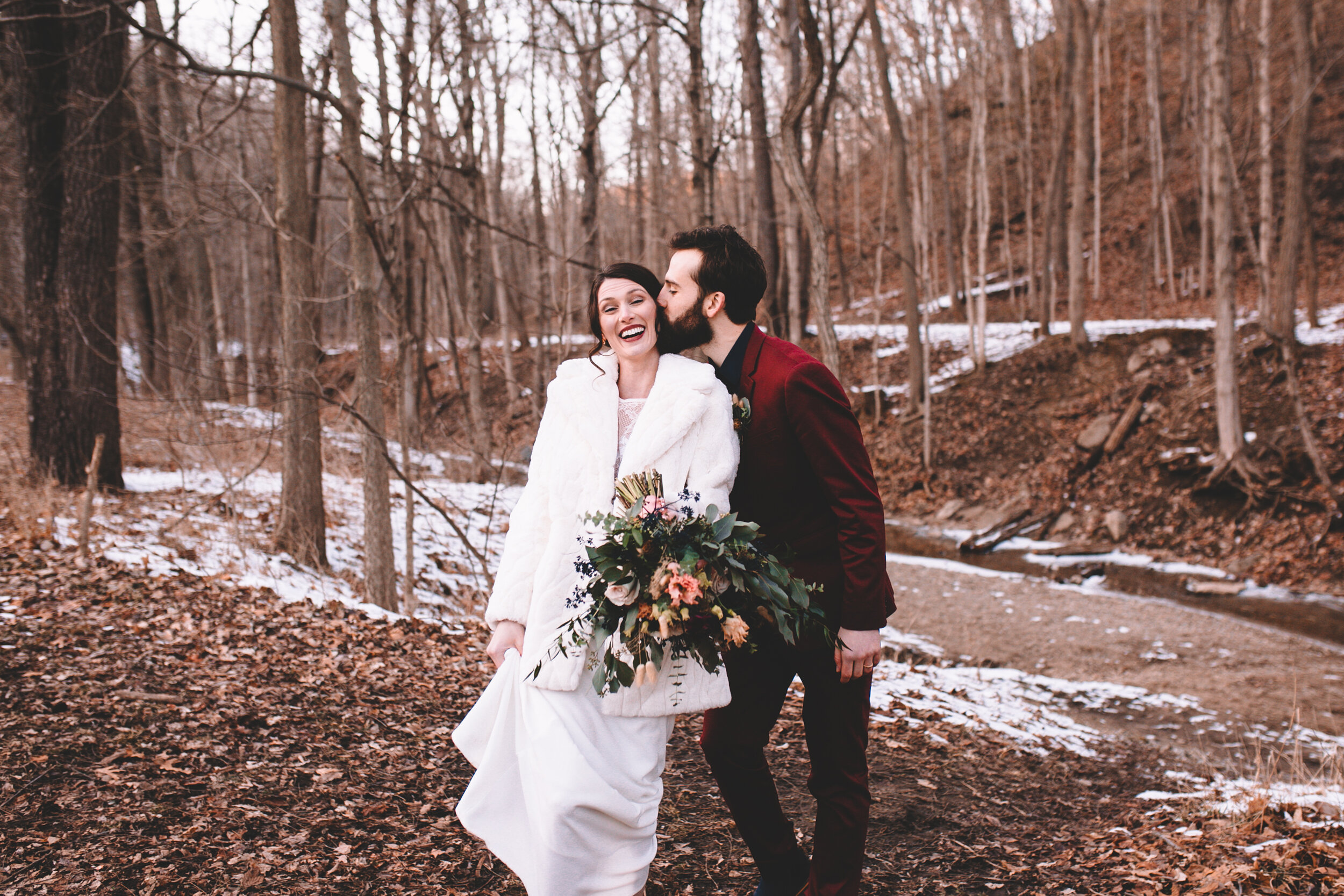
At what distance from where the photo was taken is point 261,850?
302cm

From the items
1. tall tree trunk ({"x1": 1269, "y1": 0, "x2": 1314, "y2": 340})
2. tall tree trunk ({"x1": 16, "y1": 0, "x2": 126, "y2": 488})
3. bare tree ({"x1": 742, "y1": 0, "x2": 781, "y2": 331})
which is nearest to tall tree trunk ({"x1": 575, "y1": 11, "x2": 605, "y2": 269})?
bare tree ({"x1": 742, "y1": 0, "x2": 781, "y2": 331})

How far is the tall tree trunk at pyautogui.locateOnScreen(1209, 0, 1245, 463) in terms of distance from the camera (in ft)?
37.2

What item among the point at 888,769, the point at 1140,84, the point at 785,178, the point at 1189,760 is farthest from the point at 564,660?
the point at 1140,84

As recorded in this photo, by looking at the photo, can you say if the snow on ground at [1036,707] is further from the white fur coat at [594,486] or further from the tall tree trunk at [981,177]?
the tall tree trunk at [981,177]

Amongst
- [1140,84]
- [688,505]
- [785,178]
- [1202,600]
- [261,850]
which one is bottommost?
[1202,600]

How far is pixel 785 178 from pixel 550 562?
5.97 metres

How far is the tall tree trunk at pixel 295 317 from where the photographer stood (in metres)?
6.53

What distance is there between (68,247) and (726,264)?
9.14m

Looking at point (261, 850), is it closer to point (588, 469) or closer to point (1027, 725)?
point (588, 469)

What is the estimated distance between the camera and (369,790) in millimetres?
3590

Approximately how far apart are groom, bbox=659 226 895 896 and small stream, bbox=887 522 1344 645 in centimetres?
820

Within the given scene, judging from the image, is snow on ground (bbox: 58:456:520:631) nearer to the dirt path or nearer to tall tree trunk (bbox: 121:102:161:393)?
tall tree trunk (bbox: 121:102:161:393)

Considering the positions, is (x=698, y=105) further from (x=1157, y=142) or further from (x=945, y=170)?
(x=1157, y=142)

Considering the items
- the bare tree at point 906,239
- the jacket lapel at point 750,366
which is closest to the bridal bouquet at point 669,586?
the jacket lapel at point 750,366
